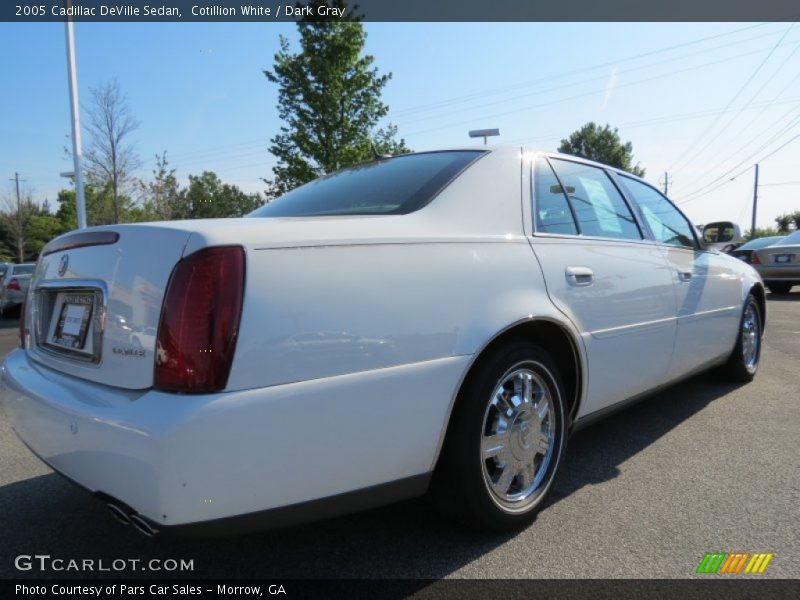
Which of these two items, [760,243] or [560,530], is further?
[760,243]

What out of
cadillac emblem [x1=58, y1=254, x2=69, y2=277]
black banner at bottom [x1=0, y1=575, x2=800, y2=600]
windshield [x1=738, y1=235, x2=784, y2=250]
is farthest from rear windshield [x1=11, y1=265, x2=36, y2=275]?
windshield [x1=738, y1=235, x2=784, y2=250]

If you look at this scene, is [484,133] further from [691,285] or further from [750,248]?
[691,285]

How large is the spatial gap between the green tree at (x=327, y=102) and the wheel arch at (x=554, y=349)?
40.7ft

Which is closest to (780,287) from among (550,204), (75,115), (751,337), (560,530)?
(751,337)

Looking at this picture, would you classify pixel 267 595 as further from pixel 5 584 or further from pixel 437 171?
pixel 437 171

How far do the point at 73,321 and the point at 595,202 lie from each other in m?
2.55

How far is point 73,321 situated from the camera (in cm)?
205

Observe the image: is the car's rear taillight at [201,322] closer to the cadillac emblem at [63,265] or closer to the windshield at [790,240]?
the cadillac emblem at [63,265]

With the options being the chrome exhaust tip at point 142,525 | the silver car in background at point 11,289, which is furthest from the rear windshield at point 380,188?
the silver car in background at point 11,289

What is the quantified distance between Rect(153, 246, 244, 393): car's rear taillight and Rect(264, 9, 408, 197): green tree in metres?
13.2

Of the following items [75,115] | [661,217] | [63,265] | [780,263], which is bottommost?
[780,263]

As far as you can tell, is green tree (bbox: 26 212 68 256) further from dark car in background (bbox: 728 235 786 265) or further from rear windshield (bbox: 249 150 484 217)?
rear windshield (bbox: 249 150 484 217)

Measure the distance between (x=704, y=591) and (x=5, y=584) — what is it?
239 centimetres

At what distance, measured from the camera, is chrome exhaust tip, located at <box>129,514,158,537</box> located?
1607mm
